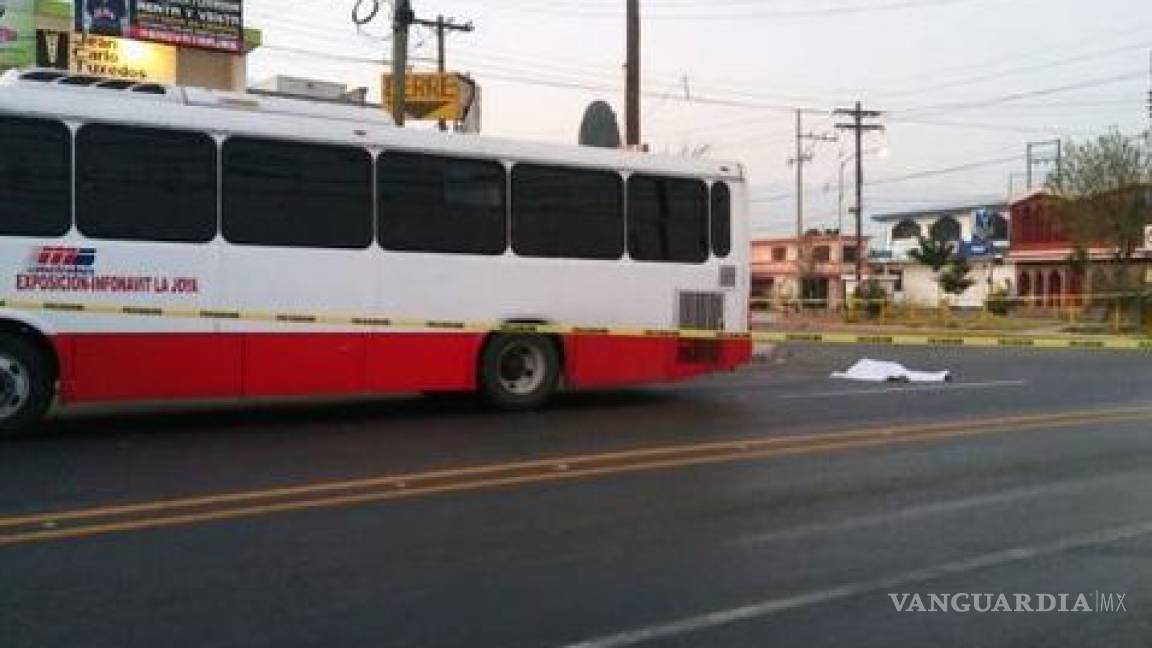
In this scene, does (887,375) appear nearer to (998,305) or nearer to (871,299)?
(871,299)

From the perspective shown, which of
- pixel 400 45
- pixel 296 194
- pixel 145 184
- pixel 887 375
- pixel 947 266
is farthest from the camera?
pixel 947 266

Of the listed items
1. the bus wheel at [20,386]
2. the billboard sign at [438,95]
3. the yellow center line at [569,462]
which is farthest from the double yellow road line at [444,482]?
the billboard sign at [438,95]

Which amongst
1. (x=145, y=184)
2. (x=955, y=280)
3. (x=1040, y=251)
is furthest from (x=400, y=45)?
(x=1040, y=251)

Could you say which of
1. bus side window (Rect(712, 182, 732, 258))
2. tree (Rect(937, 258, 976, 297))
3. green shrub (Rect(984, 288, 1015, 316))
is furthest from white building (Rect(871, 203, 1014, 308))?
bus side window (Rect(712, 182, 732, 258))

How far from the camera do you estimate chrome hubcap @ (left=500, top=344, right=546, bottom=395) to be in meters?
14.1

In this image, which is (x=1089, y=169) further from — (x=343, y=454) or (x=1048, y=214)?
(x=343, y=454)

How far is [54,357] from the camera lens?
11.5m

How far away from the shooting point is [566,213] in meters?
14.6

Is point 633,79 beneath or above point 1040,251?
above

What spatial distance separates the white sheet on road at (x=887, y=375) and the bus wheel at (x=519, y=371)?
21.4 ft

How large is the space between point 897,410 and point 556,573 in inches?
341

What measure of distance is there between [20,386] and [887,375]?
12.9 meters

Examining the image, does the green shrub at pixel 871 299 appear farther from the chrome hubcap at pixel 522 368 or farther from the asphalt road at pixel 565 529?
the asphalt road at pixel 565 529

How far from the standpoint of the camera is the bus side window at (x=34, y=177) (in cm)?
1115
